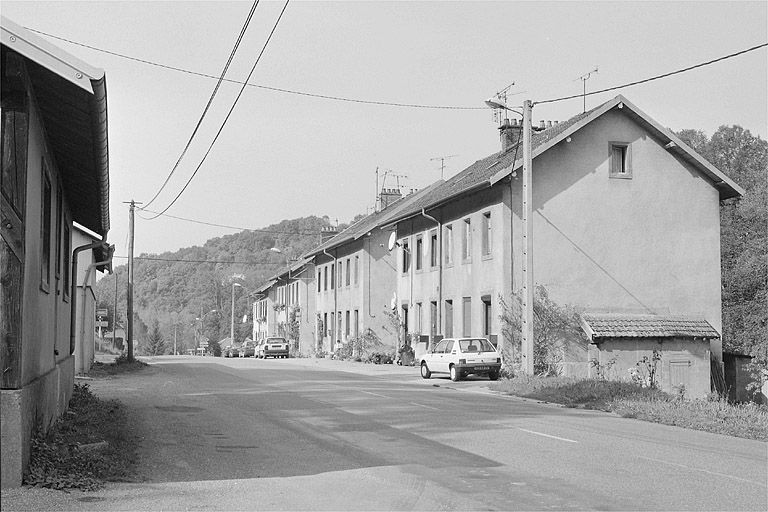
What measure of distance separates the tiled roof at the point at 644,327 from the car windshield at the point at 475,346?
346 cm

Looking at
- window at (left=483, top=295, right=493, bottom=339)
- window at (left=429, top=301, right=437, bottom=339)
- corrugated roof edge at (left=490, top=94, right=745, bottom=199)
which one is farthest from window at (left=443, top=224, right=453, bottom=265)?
corrugated roof edge at (left=490, top=94, right=745, bottom=199)

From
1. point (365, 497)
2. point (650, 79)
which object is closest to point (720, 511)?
point (365, 497)

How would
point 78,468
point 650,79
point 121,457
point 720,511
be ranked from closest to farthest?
point 720,511 < point 78,468 < point 121,457 < point 650,79

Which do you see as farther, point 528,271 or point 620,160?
point 620,160

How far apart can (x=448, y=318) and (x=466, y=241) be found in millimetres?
3727

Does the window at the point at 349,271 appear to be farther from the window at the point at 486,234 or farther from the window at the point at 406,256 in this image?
the window at the point at 486,234

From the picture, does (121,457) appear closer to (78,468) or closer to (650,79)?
(78,468)

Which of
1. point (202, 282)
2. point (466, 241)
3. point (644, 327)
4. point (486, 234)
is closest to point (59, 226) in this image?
point (486, 234)

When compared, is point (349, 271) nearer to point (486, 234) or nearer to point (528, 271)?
point (486, 234)

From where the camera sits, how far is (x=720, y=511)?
27.7ft

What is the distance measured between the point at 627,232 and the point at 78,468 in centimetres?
2647

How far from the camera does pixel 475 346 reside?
98.3 ft

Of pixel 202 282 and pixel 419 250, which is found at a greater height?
pixel 202 282

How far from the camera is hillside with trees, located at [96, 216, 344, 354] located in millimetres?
106625
